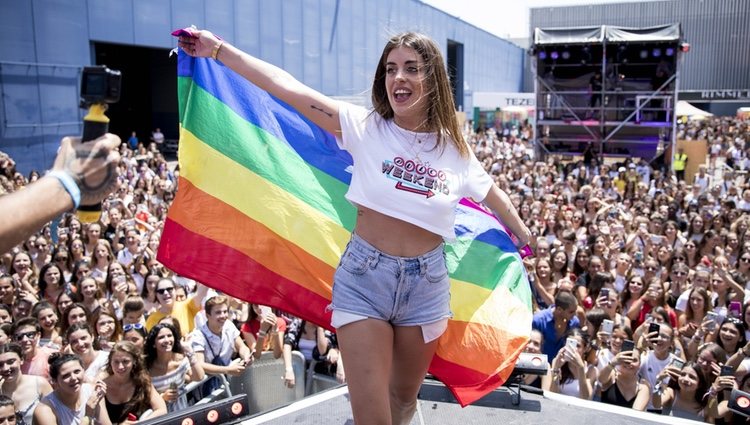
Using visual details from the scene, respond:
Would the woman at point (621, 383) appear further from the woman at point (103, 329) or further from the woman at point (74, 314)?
the woman at point (74, 314)

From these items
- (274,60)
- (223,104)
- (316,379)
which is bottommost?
(316,379)

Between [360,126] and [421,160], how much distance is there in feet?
0.92

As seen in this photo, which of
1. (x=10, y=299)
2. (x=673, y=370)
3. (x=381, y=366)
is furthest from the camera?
(x=10, y=299)

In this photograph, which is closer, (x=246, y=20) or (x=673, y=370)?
(x=673, y=370)

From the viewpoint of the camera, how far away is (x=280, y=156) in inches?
144

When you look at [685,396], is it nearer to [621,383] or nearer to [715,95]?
[621,383]

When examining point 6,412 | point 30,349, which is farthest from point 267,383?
point 6,412

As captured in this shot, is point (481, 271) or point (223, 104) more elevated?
point (223, 104)

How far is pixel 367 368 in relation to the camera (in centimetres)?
241

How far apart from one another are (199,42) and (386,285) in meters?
1.24

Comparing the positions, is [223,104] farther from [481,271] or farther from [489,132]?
[489,132]

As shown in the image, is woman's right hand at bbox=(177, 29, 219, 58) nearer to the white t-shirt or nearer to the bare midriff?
the white t-shirt

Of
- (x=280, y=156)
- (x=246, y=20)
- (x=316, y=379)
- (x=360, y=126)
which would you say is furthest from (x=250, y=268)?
(x=246, y=20)

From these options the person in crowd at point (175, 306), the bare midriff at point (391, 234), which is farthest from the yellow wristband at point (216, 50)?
the person in crowd at point (175, 306)
